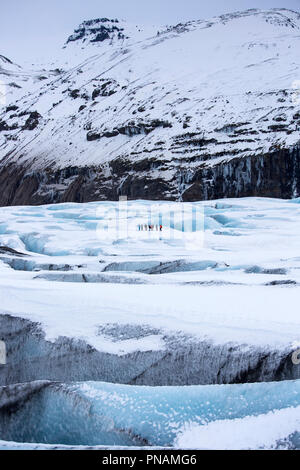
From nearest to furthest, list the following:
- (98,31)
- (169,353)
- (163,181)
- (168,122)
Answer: (169,353), (163,181), (168,122), (98,31)

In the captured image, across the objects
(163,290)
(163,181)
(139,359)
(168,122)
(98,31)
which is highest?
(98,31)

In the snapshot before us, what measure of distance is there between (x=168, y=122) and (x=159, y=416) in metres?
46.1

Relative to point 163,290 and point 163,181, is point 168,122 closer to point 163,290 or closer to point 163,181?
point 163,181

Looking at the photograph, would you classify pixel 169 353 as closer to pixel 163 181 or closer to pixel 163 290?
pixel 163 290

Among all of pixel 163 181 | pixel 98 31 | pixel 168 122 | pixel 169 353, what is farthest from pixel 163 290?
pixel 98 31

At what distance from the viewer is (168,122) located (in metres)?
46.9

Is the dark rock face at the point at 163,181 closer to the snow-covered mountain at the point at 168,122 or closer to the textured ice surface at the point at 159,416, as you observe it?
the snow-covered mountain at the point at 168,122

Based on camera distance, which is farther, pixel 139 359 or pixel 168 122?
pixel 168 122

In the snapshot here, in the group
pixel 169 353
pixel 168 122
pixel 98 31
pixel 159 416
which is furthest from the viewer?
pixel 98 31

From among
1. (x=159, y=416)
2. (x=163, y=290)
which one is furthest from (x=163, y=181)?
(x=159, y=416)

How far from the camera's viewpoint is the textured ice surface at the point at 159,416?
2.68 metres

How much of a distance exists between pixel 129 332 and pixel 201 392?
100cm

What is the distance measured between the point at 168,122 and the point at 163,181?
393 inches

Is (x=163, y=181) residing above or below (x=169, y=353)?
above
